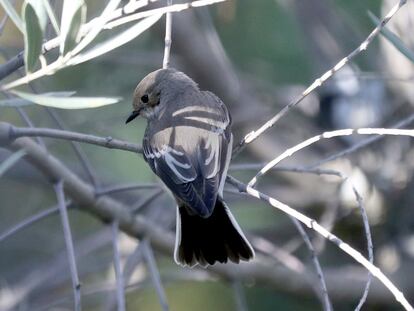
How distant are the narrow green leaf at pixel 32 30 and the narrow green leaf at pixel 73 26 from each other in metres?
0.05

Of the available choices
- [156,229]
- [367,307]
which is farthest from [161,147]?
[367,307]

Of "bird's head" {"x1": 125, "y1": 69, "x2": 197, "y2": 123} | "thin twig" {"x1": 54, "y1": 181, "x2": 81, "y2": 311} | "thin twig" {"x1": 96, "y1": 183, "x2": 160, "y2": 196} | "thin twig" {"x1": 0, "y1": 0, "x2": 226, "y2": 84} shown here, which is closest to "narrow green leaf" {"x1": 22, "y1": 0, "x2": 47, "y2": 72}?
"thin twig" {"x1": 0, "y1": 0, "x2": 226, "y2": 84}

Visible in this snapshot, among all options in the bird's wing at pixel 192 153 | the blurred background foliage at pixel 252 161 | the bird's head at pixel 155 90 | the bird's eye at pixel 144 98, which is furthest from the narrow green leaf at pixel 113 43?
the blurred background foliage at pixel 252 161

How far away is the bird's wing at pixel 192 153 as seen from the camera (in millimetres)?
3113

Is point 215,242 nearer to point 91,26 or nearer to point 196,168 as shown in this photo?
point 196,168

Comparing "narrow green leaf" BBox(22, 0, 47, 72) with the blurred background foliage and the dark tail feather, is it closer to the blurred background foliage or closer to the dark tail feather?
the dark tail feather

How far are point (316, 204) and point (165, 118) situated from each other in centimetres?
190

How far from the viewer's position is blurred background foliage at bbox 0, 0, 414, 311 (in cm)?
508

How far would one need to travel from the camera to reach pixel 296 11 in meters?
5.58

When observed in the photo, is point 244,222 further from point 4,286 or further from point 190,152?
point 190,152

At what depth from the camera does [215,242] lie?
3.12 m

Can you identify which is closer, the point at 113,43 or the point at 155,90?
the point at 113,43

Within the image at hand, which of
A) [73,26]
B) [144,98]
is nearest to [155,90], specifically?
[144,98]

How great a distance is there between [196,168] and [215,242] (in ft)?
0.95
